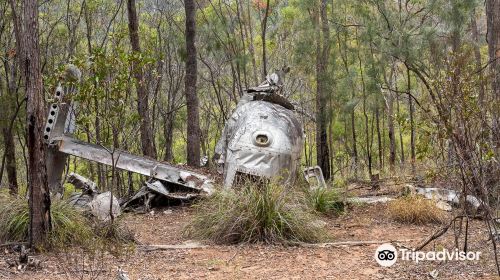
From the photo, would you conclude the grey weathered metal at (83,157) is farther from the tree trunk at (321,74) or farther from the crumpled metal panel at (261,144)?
the tree trunk at (321,74)

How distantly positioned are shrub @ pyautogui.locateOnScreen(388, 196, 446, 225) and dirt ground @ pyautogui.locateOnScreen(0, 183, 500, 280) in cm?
59

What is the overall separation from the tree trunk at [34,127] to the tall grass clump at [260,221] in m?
2.37

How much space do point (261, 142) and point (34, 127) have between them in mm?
4745

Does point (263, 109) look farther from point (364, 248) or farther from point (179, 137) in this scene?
point (179, 137)

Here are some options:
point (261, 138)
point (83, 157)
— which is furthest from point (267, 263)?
point (83, 157)

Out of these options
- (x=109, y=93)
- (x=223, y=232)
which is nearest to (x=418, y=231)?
(x=223, y=232)

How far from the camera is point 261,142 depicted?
11312 millimetres

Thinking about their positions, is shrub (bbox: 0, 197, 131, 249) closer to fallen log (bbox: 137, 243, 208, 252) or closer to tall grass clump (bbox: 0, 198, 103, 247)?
tall grass clump (bbox: 0, 198, 103, 247)

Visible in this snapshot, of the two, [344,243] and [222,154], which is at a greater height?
[222,154]

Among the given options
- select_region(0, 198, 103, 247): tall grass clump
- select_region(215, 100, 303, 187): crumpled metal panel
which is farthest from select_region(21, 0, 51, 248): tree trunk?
select_region(215, 100, 303, 187): crumpled metal panel

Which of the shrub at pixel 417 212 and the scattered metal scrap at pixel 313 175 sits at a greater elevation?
the scattered metal scrap at pixel 313 175

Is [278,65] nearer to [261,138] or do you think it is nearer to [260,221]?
[261,138]

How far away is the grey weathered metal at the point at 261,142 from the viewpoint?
11047 mm

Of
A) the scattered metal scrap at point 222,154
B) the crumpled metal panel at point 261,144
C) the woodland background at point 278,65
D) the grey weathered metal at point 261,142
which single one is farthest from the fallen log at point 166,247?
the crumpled metal panel at point 261,144
